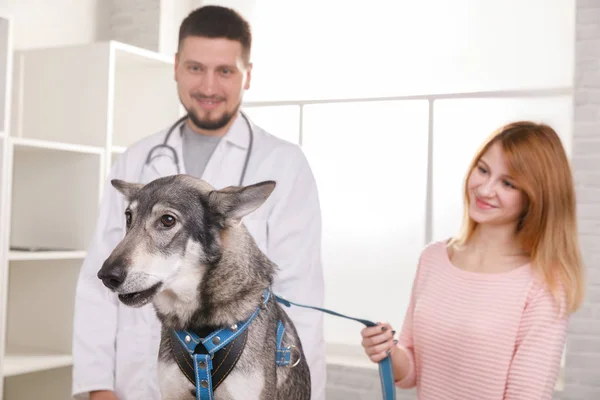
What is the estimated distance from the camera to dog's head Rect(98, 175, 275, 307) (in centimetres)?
146

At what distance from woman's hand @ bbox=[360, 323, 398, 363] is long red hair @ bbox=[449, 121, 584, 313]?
619 mm

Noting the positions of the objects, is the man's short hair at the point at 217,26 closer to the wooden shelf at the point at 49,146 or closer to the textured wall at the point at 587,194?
the wooden shelf at the point at 49,146

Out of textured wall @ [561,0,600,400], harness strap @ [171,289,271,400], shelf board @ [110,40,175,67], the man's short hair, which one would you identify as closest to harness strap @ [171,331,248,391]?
harness strap @ [171,289,271,400]

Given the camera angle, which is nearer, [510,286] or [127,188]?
[127,188]

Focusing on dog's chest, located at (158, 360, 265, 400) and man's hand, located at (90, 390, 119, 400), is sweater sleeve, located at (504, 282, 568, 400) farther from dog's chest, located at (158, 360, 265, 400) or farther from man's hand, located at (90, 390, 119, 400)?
man's hand, located at (90, 390, 119, 400)

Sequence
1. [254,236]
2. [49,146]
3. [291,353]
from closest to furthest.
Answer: [291,353], [254,236], [49,146]

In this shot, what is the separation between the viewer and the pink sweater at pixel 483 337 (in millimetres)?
2383

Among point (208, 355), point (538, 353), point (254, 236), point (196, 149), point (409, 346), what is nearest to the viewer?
point (208, 355)

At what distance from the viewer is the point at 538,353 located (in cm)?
237

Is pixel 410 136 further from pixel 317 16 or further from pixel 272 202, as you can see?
pixel 272 202

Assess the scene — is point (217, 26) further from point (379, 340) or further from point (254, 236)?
point (379, 340)

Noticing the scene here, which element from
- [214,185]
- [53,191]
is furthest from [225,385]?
[53,191]

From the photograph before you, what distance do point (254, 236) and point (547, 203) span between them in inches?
43.0

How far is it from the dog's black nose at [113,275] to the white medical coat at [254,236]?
0.53 meters
